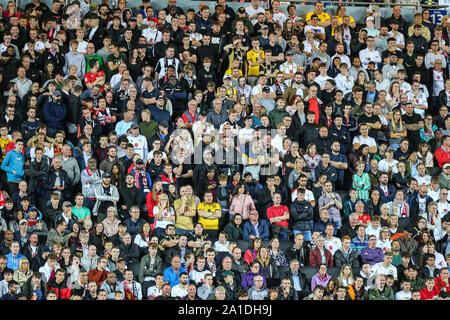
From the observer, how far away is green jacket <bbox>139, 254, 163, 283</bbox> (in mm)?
14141

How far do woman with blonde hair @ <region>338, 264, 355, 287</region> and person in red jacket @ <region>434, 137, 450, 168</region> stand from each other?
409 cm

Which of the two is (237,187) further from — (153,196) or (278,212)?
(153,196)

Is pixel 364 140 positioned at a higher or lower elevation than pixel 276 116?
lower

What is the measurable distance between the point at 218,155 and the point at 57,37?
15.0 feet

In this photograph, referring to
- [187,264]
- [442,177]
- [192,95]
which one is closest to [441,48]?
[442,177]

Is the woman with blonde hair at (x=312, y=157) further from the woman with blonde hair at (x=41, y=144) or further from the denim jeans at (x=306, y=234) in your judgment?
the woman with blonde hair at (x=41, y=144)

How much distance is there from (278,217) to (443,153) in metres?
4.22

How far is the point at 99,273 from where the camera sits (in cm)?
1391

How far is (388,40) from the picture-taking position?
19641mm

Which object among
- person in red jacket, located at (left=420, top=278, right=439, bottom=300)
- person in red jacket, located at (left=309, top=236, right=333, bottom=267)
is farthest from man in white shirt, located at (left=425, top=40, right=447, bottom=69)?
person in red jacket, located at (left=309, top=236, right=333, bottom=267)

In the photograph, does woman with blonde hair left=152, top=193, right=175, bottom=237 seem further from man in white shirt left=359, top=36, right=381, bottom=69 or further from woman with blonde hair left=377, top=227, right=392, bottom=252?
man in white shirt left=359, top=36, right=381, bottom=69

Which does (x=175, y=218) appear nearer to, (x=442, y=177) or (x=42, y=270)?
(x=42, y=270)

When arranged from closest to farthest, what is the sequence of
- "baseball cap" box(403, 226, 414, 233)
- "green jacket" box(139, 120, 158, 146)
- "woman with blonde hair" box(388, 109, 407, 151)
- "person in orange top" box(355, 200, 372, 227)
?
"person in orange top" box(355, 200, 372, 227) < "baseball cap" box(403, 226, 414, 233) < "green jacket" box(139, 120, 158, 146) < "woman with blonde hair" box(388, 109, 407, 151)

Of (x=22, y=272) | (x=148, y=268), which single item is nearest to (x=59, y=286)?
(x=22, y=272)
